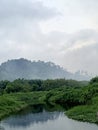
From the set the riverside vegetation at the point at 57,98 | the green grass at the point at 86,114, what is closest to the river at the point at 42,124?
the green grass at the point at 86,114

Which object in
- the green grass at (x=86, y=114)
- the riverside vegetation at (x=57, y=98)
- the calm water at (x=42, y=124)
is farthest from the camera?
the riverside vegetation at (x=57, y=98)

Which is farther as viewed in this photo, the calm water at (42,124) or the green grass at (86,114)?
the green grass at (86,114)

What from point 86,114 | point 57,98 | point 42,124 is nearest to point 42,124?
point 42,124

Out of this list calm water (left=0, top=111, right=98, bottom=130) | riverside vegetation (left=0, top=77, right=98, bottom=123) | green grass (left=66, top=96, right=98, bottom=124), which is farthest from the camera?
riverside vegetation (left=0, top=77, right=98, bottom=123)

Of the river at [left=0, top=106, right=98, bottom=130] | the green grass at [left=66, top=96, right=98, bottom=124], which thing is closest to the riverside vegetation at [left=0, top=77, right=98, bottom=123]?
the green grass at [left=66, top=96, right=98, bottom=124]

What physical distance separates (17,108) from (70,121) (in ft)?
77.9

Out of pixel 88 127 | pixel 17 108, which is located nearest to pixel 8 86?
pixel 17 108

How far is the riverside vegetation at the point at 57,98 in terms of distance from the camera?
53.1 meters

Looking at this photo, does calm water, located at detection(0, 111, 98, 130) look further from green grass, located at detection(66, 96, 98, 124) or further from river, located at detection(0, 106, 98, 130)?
green grass, located at detection(66, 96, 98, 124)

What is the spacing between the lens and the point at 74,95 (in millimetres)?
81625

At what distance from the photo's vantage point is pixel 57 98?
87.8 metres

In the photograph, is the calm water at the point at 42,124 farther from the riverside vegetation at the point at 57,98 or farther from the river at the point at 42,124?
the riverside vegetation at the point at 57,98

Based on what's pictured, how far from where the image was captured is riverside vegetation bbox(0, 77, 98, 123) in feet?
174

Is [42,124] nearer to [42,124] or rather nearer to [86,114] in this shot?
[42,124]
